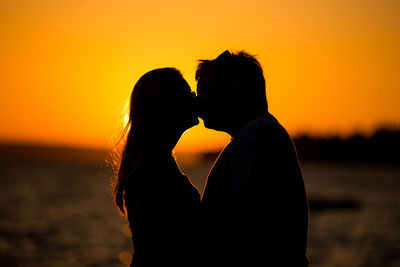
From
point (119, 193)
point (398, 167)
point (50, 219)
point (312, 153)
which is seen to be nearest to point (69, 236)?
point (50, 219)

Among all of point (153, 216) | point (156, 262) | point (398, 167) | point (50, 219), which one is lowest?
point (398, 167)

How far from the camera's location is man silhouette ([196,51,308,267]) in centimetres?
361

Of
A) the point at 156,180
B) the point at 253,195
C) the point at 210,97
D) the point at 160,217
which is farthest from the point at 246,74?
the point at 160,217

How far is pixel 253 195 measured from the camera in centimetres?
360

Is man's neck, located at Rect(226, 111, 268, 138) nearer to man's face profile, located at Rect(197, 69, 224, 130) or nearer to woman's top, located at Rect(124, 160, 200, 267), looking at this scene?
man's face profile, located at Rect(197, 69, 224, 130)

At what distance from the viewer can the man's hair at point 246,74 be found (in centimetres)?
392

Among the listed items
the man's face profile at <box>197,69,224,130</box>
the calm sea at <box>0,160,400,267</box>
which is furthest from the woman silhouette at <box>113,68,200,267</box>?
the calm sea at <box>0,160,400,267</box>

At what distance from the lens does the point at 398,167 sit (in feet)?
615

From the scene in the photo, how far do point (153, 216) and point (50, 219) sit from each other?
47572 mm

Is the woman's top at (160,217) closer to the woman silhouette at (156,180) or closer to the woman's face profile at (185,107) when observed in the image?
the woman silhouette at (156,180)

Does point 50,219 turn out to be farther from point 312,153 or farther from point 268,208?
point 312,153

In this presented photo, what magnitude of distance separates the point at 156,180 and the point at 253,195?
79 centimetres

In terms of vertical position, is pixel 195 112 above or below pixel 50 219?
above

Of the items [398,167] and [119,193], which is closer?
[119,193]
